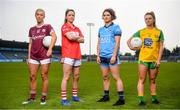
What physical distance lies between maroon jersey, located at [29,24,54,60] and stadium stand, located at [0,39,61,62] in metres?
55.0

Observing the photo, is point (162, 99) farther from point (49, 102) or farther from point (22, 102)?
point (22, 102)

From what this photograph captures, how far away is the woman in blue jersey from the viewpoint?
650cm

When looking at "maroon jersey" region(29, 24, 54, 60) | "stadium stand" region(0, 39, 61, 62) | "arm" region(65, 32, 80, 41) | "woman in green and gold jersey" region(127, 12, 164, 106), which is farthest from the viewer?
"stadium stand" region(0, 39, 61, 62)

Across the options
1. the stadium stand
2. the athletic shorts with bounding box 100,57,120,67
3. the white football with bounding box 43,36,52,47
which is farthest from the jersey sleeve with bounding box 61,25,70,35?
the stadium stand

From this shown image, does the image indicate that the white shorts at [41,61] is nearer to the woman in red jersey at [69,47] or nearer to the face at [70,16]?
the woman in red jersey at [69,47]

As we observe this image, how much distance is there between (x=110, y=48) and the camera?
6.59 metres

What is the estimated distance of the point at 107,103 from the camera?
21.7 ft

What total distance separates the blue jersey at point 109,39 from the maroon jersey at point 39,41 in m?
1.14

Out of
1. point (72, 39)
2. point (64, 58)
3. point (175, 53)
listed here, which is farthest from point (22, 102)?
point (175, 53)

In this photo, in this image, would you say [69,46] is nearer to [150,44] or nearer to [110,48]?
[110,48]

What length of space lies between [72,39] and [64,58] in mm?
442

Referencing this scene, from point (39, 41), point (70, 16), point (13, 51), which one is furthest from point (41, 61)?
point (13, 51)

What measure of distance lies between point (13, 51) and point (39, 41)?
60869 mm

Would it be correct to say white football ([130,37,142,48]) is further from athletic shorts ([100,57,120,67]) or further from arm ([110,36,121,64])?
athletic shorts ([100,57,120,67])
